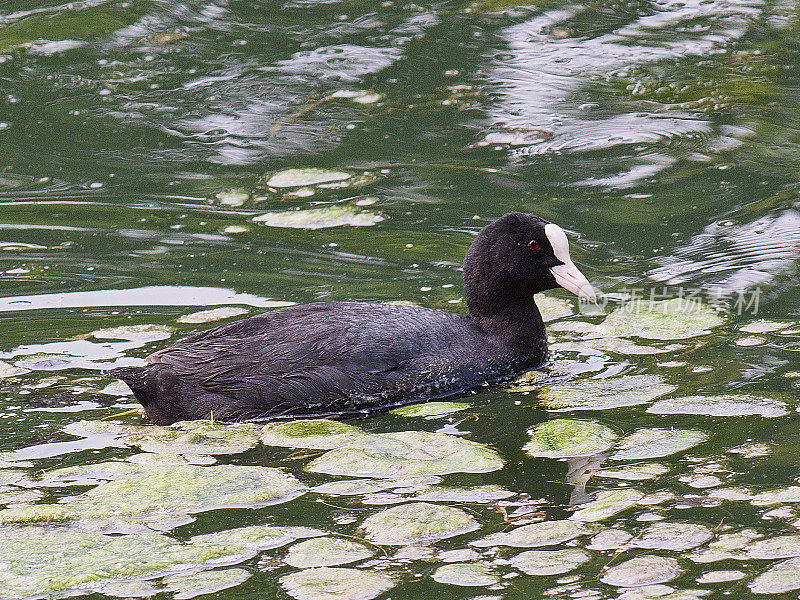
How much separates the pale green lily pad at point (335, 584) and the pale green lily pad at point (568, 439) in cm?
139

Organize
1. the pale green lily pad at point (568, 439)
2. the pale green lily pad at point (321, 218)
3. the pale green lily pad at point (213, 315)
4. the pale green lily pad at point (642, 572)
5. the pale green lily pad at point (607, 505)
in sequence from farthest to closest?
the pale green lily pad at point (321, 218) < the pale green lily pad at point (213, 315) < the pale green lily pad at point (568, 439) < the pale green lily pad at point (607, 505) < the pale green lily pad at point (642, 572)

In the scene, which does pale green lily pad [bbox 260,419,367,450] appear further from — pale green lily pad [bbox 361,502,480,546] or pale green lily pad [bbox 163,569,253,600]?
pale green lily pad [bbox 163,569,253,600]

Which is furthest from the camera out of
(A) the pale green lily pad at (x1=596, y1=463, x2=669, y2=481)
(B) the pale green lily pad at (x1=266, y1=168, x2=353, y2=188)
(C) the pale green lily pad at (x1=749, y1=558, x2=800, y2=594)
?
(B) the pale green lily pad at (x1=266, y1=168, x2=353, y2=188)

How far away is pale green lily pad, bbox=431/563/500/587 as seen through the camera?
3865 mm

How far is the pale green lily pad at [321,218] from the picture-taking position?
27.6 ft

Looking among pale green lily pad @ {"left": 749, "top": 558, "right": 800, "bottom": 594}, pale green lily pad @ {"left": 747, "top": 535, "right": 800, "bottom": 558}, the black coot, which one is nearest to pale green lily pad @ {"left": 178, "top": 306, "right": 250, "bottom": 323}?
the black coot

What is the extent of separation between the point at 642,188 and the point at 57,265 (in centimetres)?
408

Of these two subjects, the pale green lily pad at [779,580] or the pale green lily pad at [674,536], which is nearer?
the pale green lily pad at [779,580]

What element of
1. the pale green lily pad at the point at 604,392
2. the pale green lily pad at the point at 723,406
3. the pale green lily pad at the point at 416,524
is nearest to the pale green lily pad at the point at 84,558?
the pale green lily pad at the point at 416,524

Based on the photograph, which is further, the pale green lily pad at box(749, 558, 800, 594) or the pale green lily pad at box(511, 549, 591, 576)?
the pale green lily pad at box(511, 549, 591, 576)

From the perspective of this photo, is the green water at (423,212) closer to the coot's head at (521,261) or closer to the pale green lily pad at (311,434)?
the pale green lily pad at (311,434)

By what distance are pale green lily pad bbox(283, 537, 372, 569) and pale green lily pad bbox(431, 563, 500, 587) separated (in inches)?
11.3

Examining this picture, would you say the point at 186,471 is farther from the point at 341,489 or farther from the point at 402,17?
the point at 402,17

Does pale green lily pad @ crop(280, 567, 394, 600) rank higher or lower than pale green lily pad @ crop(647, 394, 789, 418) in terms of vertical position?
higher
